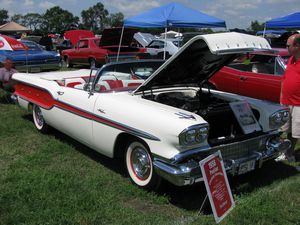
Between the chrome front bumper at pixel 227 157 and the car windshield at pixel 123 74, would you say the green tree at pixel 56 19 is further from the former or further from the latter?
the chrome front bumper at pixel 227 157

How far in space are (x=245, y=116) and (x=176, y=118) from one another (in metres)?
0.98

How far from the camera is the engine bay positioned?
12.6 ft

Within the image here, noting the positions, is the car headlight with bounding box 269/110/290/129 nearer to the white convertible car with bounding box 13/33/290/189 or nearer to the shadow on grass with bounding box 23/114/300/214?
the white convertible car with bounding box 13/33/290/189

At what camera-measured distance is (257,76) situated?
7301 mm

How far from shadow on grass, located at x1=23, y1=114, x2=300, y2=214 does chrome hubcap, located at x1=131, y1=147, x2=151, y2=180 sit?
9.7 inches

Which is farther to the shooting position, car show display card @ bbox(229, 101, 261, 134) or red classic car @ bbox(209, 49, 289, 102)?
red classic car @ bbox(209, 49, 289, 102)

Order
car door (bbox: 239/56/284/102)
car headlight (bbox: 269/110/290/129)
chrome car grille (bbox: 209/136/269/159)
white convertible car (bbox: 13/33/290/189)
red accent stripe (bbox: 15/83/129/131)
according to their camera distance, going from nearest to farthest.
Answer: white convertible car (bbox: 13/33/290/189)
chrome car grille (bbox: 209/136/269/159)
car headlight (bbox: 269/110/290/129)
red accent stripe (bbox: 15/83/129/131)
car door (bbox: 239/56/284/102)

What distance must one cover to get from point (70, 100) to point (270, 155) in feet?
8.62

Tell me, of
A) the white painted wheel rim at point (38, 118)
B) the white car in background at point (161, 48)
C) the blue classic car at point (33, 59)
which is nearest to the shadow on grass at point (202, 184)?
the white painted wheel rim at point (38, 118)

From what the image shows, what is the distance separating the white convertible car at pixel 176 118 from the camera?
3.38 metres

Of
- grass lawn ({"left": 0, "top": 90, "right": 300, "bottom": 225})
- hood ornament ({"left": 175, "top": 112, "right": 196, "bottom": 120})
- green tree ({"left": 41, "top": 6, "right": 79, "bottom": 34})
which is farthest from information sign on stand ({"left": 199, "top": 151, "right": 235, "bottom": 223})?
green tree ({"left": 41, "top": 6, "right": 79, "bottom": 34})

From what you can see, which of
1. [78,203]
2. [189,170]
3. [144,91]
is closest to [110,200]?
[78,203]

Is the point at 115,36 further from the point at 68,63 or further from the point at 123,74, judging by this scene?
the point at 123,74

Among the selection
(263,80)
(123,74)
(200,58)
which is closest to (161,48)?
(263,80)
